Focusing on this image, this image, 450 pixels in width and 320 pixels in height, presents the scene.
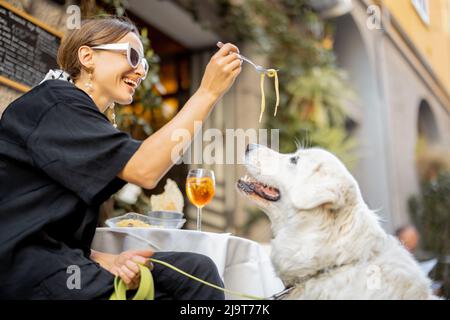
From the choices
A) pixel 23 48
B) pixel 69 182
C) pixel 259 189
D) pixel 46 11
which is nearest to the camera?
pixel 69 182

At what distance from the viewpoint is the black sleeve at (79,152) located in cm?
140

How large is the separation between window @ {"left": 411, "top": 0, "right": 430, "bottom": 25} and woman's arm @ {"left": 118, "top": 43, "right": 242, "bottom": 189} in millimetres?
3294

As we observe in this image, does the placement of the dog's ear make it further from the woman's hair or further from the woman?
the woman's hair

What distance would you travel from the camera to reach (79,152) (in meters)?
1.41

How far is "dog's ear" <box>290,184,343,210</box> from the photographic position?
174 centimetres

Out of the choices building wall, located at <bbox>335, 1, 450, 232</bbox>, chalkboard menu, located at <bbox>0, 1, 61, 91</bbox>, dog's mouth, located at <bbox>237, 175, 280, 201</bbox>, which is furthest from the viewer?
building wall, located at <bbox>335, 1, 450, 232</bbox>

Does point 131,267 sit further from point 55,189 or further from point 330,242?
point 330,242

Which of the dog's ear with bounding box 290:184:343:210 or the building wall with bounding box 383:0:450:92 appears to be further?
the building wall with bounding box 383:0:450:92

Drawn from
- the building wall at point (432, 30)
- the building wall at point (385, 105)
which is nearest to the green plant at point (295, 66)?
the building wall at point (385, 105)

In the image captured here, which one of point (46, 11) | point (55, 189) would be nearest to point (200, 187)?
point (55, 189)

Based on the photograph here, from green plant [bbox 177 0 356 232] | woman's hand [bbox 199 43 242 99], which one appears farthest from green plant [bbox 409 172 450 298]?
woman's hand [bbox 199 43 242 99]

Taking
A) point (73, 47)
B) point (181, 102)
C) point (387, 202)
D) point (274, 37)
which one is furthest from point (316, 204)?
point (387, 202)

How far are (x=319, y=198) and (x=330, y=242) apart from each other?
0.17 meters

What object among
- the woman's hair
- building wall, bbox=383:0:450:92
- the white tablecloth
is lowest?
the white tablecloth
